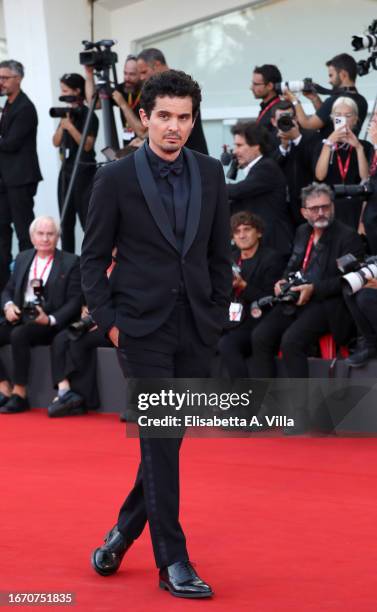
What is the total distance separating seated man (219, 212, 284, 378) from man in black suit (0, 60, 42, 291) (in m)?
2.45

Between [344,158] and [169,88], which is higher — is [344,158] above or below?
below

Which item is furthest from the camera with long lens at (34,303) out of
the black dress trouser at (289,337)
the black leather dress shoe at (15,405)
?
the black dress trouser at (289,337)

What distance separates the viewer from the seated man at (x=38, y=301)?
8.55 meters

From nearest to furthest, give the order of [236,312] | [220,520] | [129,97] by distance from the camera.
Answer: [220,520], [236,312], [129,97]

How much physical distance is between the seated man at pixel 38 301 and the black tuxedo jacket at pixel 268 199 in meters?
1.28

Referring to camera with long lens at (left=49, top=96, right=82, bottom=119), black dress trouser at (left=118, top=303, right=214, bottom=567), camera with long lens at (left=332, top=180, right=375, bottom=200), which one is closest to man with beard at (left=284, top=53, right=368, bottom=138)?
camera with long lens at (left=332, top=180, right=375, bottom=200)

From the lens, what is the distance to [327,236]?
7.52 metres

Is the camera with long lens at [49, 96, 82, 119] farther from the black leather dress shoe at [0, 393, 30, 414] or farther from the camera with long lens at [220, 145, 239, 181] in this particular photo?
the black leather dress shoe at [0, 393, 30, 414]

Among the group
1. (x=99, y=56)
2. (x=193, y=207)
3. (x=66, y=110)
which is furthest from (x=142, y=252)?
(x=66, y=110)

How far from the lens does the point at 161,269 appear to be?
384 centimetres

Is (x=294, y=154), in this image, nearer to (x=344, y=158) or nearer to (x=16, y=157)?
(x=344, y=158)

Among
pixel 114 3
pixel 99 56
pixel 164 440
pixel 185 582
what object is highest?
pixel 114 3

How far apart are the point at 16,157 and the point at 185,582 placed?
21.0ft

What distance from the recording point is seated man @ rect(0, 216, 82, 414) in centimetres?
855
